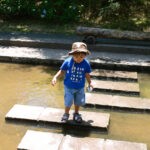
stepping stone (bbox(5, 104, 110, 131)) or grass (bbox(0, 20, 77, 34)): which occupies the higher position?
grass (bbox(0, 20, 77, 34))

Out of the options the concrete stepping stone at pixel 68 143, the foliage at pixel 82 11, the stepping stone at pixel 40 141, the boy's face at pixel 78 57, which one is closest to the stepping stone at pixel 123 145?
the concrete stepping stone at pixel 68 143

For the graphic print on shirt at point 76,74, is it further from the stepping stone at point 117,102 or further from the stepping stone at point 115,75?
the stepping stone at point 115,75

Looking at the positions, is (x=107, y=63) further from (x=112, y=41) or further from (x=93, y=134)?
(x=93, y=134)

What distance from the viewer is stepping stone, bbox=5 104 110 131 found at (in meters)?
6.04

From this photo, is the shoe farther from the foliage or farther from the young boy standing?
the foliage

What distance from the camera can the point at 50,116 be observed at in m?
6.26

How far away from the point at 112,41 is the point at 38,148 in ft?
18.4

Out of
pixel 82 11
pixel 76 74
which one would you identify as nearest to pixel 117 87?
pixel 76 74

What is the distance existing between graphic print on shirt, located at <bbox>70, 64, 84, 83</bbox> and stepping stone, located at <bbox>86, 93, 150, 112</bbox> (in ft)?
3.81

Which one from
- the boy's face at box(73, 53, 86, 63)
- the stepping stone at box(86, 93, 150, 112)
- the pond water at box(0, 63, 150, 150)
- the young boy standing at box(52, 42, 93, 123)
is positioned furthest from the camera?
the stepping stone at box(86, 93, 150, 112)

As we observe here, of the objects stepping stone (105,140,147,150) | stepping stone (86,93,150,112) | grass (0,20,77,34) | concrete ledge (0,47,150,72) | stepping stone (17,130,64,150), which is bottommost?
stepping stone (105,140,147,150)

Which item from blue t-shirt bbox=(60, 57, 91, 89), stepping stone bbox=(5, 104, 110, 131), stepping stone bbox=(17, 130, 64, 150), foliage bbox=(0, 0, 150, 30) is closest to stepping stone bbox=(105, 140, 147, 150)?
stepping stone bbox=(5, 104, 110, 131)

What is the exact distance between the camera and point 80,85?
232 inches

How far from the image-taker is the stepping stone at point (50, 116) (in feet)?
19.8
